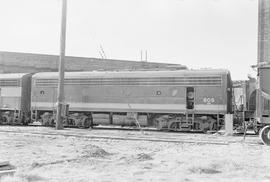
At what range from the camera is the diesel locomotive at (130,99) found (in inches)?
808

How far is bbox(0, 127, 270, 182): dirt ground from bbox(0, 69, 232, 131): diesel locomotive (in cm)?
607

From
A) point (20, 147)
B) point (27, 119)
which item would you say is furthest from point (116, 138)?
point (27, 119)

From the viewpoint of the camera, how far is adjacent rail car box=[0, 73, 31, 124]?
2527cm

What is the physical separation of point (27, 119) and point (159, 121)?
9.24 metres

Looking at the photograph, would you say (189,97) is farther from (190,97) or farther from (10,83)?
(10,83)

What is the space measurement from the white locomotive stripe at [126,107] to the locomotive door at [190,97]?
28 cm

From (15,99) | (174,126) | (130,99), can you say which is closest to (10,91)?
(15,99)

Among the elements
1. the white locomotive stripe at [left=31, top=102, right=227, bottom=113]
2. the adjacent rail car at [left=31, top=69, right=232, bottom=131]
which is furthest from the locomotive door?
the white locomotive stripe at [left=31, top=102, right=227, bottom=113]

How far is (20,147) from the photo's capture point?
13.1 metres

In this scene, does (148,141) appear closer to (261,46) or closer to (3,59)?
(261,46)

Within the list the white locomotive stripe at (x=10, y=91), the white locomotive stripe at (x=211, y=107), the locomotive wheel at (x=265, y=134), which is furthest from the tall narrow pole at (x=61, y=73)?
the locomotive wheel at (x=265, y=134)

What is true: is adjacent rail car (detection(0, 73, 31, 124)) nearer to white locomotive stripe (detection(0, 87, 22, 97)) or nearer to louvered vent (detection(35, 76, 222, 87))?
white locomotive stripe (detection(0, 87, 22, 97))

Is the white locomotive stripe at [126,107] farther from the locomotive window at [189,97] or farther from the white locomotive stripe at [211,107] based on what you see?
the locomotive window at [189,97]

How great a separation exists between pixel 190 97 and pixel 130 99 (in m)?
3.33
